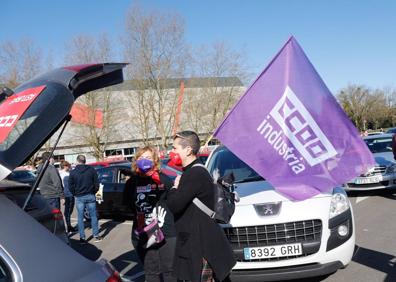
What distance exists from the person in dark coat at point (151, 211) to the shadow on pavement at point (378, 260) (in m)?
2.64

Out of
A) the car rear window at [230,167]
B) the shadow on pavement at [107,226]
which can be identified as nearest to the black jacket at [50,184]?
the shadow on pavement at [107,226]

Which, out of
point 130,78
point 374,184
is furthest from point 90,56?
point 374,184

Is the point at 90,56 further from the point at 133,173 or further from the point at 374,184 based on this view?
the point at 133,173

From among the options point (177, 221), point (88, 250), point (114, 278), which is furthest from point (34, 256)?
point (88, 250)

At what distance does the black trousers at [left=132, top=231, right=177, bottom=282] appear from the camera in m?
4.11

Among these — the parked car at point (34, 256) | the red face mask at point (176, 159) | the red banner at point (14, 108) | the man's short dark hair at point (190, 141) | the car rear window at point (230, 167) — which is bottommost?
the car rear window at point (230, 167)

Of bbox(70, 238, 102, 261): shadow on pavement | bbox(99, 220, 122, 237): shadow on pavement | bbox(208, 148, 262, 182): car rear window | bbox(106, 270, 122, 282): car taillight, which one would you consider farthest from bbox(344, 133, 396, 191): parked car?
bbox(106, 270, 122, 282): car taillight

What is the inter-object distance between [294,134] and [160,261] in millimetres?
1861

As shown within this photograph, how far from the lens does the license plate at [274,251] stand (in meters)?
4.68

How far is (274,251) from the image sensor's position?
15.4 ft

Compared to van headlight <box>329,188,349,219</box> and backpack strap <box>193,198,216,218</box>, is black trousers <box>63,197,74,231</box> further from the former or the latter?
backpack strap <box>193,198,216,218</box>

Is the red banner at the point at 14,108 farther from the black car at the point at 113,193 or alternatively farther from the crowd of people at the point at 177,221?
the black car at the point at 113,193

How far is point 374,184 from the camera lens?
36.8ft

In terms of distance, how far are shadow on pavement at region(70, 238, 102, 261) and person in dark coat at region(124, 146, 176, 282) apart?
3.47 metres
